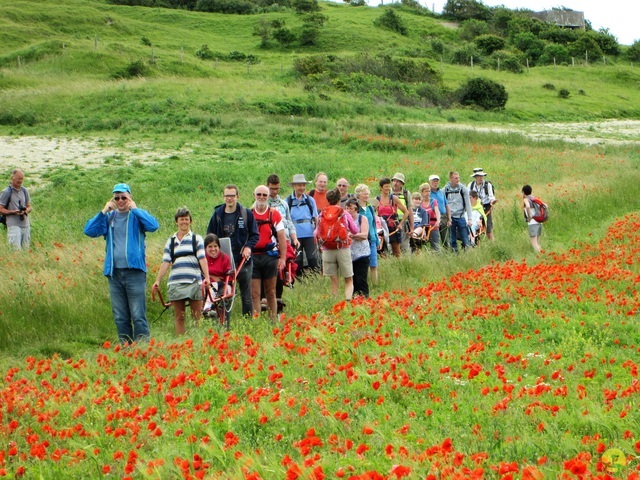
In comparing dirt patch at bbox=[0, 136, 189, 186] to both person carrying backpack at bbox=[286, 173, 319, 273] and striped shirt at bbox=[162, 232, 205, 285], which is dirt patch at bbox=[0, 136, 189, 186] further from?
striped shirt at bbox=[162, 232, 205, 285]

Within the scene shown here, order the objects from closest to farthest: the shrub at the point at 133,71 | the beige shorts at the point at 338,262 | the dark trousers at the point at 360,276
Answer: the beige shorts at the point at 338,262 < the dark trousers at the point at 360,276 < the shrub at the point at 133,71

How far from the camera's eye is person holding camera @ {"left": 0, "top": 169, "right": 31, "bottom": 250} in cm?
1511

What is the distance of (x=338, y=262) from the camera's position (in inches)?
471

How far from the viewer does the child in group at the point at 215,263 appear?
10.8 m

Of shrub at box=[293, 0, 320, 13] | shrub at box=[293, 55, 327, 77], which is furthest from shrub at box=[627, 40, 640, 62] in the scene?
shrub at box=[293, 55, 327, 77]

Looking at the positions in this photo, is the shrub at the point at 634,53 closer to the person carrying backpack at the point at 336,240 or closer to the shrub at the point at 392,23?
the shrub at the point at 392,23

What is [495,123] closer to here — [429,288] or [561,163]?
[561,163]

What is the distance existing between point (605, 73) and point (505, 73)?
35.2 ft

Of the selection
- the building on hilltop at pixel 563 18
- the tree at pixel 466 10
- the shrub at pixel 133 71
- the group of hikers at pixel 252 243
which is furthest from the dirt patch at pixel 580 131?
the building on hilltop at pixel 563 18

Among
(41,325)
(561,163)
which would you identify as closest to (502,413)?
(41,325)

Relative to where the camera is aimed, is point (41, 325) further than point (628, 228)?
No

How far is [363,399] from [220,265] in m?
4.60

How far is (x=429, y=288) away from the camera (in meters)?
11.1

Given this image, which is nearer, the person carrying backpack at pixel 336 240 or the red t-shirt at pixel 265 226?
the red t-shirt at pixel 265 226
